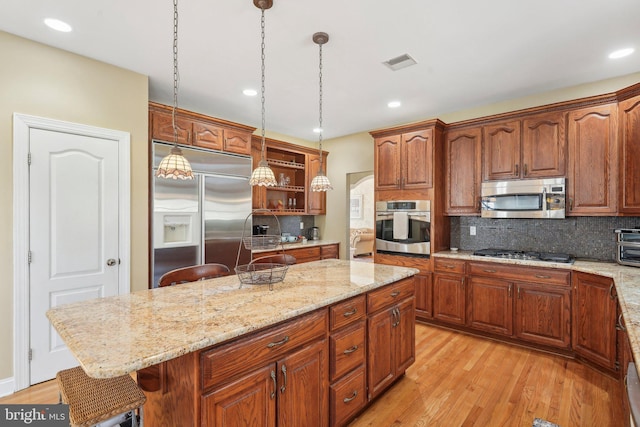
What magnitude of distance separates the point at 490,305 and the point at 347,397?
2258 millimetres

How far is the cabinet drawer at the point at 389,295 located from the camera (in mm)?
2148

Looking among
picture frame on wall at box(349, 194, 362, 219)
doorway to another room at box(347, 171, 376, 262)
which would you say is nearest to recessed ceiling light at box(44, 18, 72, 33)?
doorway to another room at box(347, 171, 376, 262)

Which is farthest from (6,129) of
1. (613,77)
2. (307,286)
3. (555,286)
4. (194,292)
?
(613,77)

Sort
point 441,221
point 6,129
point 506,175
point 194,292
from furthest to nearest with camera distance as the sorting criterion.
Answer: point 441,221, point 506,175, point 6,129, point 194,292

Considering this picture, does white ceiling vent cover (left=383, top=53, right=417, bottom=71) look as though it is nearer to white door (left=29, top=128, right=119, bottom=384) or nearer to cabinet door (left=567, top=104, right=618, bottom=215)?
cabinet door (left=567, top=104, right=618, bottom=215)

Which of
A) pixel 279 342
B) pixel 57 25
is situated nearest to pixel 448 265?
pixel 279 342

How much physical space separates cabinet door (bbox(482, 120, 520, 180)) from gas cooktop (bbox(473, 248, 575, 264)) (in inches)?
34.1

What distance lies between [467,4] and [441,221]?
257 centimetres

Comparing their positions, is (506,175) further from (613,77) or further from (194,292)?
(194,292)

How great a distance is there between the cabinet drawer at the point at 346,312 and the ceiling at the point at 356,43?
1.95 m

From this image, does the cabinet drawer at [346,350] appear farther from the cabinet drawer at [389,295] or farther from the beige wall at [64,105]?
the beige wall at [64,105]

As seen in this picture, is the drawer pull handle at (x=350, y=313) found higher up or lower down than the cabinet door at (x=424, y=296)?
higher up

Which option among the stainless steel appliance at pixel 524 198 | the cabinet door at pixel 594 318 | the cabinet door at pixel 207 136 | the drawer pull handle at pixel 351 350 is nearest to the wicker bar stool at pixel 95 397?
the drawer pull handle at pixel 351 350

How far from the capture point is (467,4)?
80.7 inches
